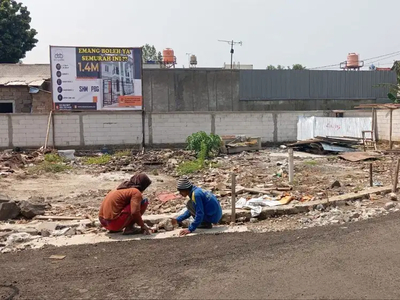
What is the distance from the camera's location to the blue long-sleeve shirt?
22.4ft

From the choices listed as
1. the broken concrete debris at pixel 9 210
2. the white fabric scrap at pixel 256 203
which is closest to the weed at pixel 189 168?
the white fabric scrap at pixel 256 203

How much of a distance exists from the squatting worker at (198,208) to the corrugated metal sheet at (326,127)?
16400 mm

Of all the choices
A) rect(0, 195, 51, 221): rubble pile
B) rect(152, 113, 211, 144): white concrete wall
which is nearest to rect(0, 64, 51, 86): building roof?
rect(152, 113, 211, 144): white concrete wall

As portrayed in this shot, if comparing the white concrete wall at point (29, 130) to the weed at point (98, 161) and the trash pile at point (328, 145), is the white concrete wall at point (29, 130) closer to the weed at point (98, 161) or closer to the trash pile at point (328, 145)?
the weed at point (98, 161)

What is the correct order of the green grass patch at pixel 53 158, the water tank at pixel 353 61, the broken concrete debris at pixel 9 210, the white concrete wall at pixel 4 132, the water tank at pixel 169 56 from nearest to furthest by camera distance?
1. the broken concrete debris at pixel 9 210
2. the green grass patch at pixel 53 158
3. the white concrete wall at pixel 4 132
4. the water tank at pixel 169 56
5. the water tank at pixel 353 61

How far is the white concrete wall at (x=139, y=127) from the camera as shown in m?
20.5

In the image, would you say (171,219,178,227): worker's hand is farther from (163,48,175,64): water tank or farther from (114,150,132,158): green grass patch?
(163,48,175,64): water tank

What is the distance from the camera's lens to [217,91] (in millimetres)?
28875

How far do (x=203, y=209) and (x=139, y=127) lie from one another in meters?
15.0

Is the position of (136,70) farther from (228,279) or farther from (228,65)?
(228,65)

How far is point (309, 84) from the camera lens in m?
30.3

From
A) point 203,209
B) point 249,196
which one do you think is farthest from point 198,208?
point 249,196

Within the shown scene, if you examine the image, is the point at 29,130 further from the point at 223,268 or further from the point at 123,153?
the point at 223,268

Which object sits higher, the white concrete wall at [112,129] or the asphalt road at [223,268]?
the white concrete wall at [112,129]
